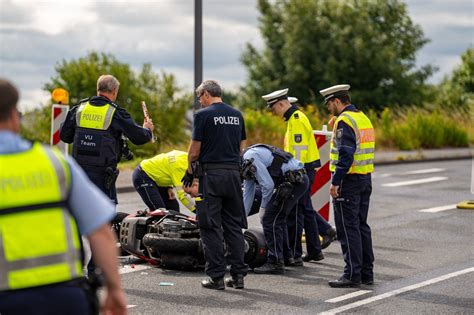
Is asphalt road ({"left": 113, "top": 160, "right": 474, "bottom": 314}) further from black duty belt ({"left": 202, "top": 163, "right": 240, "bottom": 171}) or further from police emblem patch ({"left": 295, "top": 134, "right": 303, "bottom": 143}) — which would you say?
police emblem patch ({"left": 295, "top": 134, "right": 303, "bottom": 143})

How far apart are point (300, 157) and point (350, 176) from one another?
1.44 meters

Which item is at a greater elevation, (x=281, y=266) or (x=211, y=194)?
(x=211, y=194)

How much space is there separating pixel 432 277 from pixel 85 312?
6327mm

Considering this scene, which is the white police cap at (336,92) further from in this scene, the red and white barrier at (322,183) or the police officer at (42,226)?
the police officer at (42,226)

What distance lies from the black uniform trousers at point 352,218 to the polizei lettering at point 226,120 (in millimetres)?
1121

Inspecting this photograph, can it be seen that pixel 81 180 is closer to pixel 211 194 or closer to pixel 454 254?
pixel 211 194

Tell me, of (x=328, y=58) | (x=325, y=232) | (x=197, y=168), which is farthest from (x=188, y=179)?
(x=328, y=58)

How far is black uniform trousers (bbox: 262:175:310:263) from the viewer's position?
386 inches

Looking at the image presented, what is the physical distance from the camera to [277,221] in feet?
32.4

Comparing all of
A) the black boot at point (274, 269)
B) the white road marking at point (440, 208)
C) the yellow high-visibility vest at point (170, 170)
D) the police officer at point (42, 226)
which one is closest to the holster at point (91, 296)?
the police officer at point (42, 226)

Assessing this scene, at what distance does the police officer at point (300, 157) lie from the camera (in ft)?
33.8

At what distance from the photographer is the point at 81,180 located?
3.84 m

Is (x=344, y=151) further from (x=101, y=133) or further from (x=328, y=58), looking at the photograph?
(x=328, y=58)

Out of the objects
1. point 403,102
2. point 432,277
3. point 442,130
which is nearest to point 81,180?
point 432,277
